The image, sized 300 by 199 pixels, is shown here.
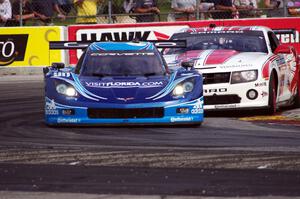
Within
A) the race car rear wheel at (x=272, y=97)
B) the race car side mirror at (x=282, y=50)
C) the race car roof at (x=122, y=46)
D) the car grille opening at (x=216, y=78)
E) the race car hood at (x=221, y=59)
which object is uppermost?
the race car roof at (x=122, y=46)

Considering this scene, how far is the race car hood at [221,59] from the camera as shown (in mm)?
14672

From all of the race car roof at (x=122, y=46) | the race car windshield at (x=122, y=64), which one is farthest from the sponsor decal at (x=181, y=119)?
the race car roof at (x=122, y=46)

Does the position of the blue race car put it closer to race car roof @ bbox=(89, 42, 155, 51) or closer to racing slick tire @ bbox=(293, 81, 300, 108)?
race car roof @ bbox=(89, 42, 155, 51)

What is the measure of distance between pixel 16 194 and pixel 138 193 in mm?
948

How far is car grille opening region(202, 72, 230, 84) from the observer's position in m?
14.6

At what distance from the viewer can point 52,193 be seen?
7.99 m

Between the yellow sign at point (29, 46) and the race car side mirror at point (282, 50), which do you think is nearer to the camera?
the race car side mirror at point (282, 50)

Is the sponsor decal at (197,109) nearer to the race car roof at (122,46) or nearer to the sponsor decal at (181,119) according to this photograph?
the sponsor decal at (181,119)

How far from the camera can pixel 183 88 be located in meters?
13.2

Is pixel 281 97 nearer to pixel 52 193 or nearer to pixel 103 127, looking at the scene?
pixel 103 127

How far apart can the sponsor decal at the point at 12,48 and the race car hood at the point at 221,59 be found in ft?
32.2

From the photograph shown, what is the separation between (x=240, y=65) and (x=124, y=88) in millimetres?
2280

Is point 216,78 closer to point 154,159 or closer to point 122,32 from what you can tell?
point 154,159

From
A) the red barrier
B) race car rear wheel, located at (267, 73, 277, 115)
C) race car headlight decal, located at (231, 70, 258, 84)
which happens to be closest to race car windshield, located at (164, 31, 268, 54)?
race car rear wheel, located at (267, 73, 277, 115)
